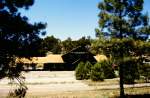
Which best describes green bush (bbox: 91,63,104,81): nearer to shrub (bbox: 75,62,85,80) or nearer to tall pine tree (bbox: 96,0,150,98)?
shrub (bbox: 75,62,85,80)

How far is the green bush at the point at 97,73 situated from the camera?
4959cm

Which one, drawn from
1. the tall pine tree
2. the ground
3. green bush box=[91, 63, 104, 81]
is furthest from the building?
the tall pine tree

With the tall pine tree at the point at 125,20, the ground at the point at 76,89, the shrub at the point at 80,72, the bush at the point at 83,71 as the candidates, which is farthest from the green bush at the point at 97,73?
the tall pine tree at the point at 125,20

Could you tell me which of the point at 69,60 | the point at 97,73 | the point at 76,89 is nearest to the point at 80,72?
the point at 97,73

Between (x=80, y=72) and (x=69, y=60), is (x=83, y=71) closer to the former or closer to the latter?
(x=80, y=72)

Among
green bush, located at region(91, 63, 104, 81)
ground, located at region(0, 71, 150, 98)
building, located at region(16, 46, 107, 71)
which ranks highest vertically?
building, located at region(16, 46, 107, 71)

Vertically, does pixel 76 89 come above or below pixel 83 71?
below

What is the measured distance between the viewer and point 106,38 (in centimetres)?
2961

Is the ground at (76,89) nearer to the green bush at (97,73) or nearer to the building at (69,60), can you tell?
the green bush at (97,73)

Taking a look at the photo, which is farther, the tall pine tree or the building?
the building

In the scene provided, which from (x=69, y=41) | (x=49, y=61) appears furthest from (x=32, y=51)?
(x=69, y=41)

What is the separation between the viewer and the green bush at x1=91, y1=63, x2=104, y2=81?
4959 centimetres

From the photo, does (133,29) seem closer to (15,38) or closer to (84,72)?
(15,38)

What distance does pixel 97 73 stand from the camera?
4981 cm
